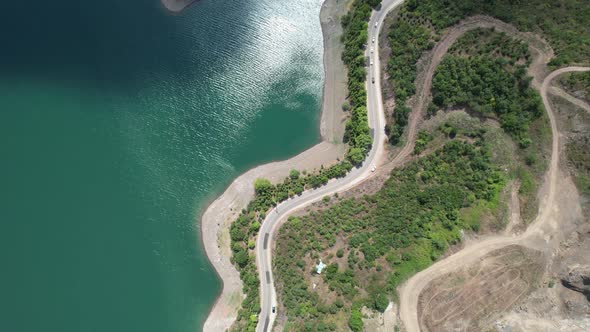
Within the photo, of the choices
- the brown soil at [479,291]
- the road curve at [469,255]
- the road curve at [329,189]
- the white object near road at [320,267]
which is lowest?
the brown soil at [479,291]

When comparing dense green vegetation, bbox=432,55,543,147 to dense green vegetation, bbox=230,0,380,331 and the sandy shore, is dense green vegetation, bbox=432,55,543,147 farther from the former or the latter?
the sandy shore

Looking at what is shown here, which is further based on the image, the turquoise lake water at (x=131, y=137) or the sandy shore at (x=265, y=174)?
the sandy shore at (x=265, y=174)

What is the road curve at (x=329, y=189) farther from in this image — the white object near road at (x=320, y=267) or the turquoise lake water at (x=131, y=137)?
the turquoise lake water at (x=131, y=137)

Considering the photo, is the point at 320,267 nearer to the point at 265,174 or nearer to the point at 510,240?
the point at 265,174

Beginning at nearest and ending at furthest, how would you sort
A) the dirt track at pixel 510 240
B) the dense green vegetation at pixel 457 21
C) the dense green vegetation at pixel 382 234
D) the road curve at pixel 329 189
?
the dirt track at pixel 510 240 → the dense green vegetation at pixel 382 234 → the dense green vegetation at pixel 457 21 → the road curve at pixel 329 189

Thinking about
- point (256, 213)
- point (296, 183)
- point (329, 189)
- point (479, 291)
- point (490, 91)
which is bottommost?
point (479, 291)

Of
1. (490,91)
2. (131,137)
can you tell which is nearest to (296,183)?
(131,137)

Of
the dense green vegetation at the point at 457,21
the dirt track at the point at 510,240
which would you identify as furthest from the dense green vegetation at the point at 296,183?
the dirt track at the point at 510,240
